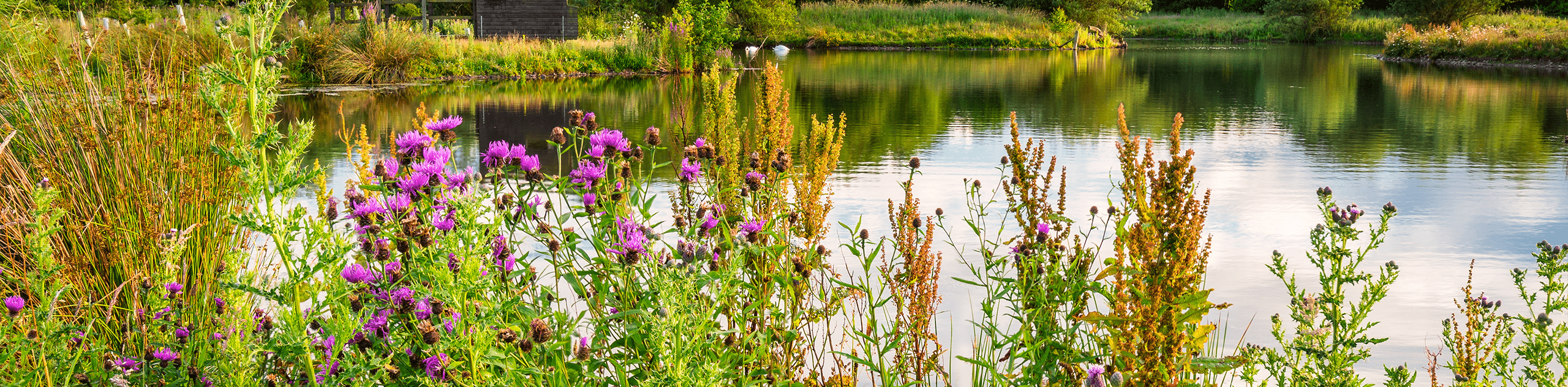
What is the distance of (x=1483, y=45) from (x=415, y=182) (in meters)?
23.2

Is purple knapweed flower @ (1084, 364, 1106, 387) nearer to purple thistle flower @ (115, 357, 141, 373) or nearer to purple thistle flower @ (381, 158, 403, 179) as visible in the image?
purple thistle flower @ (381, 158, 403, 179)

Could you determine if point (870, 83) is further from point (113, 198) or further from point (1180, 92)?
point (113, 198)

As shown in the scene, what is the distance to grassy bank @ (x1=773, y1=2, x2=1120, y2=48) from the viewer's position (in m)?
29.7

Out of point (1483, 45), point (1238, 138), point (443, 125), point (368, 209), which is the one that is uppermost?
point (1483, 45)

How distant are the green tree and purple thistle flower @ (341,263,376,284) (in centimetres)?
3663

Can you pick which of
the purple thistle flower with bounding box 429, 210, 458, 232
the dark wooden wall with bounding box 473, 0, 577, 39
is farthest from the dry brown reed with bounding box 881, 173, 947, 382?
the dark wooden wall with bounding box 473, 0, 577, 39

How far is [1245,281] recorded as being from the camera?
3.70m

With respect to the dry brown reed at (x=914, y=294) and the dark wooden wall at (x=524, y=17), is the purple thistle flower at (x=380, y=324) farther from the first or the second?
the dark wooden wall at (x=524, y=17)

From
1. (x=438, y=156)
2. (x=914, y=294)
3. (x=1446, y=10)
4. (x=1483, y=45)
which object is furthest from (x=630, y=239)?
(x=1446, y=10)

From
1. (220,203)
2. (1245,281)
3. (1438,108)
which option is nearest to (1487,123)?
(1438,108)

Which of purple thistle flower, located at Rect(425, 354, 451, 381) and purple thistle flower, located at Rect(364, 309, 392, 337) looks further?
purple thistle flower, located at Rect(364, 309, 392, 337)

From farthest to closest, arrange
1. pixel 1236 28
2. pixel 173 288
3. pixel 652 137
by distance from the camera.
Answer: pixel 1236 28 → pixel 652 137 → pixel 173 288

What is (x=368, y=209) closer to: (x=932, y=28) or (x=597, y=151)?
(x=597, y=151)

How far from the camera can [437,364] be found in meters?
1.51
